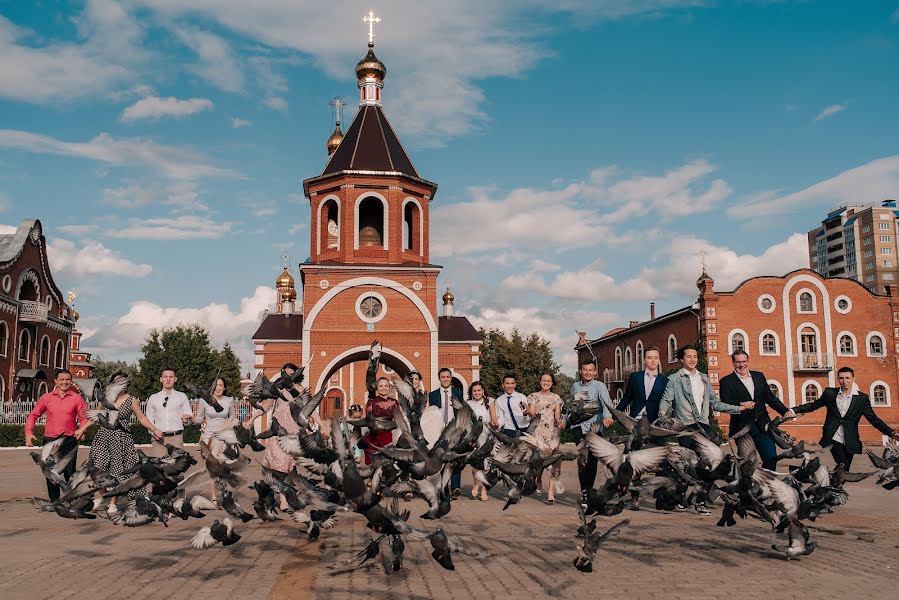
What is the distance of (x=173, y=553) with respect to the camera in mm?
6148

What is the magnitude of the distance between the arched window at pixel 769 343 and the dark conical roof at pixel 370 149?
19924 mm

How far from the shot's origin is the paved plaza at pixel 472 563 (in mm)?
4887

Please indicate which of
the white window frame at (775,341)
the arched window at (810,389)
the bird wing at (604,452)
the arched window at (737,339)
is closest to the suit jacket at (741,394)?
the bird wing at (604,452)

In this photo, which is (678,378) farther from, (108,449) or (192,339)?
(192,339)

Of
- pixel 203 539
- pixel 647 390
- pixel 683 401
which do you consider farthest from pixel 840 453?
pixel 203 539

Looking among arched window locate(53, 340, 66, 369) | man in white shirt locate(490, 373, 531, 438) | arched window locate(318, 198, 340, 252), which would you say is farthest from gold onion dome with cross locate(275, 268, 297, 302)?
man in white shirt locate(490, 373, 531, 438)

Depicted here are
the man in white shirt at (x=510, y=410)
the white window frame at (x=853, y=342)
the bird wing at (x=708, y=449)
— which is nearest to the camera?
the bird wing at (x=708, y=449)

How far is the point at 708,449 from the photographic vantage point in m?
5.27

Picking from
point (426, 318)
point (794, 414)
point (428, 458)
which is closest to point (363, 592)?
point (428, 458)

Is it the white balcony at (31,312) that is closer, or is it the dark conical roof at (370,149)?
the dark conical roof at (370,149)

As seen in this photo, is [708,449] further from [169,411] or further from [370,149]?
[370,149]

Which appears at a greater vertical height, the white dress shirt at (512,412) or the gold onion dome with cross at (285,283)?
the gold onion dome with cross at (285,283)

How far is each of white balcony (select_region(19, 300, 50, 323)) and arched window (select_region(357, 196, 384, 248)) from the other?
735 inches

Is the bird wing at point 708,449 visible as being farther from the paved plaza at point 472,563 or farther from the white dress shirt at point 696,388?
the white dress shirt at point 696,388
